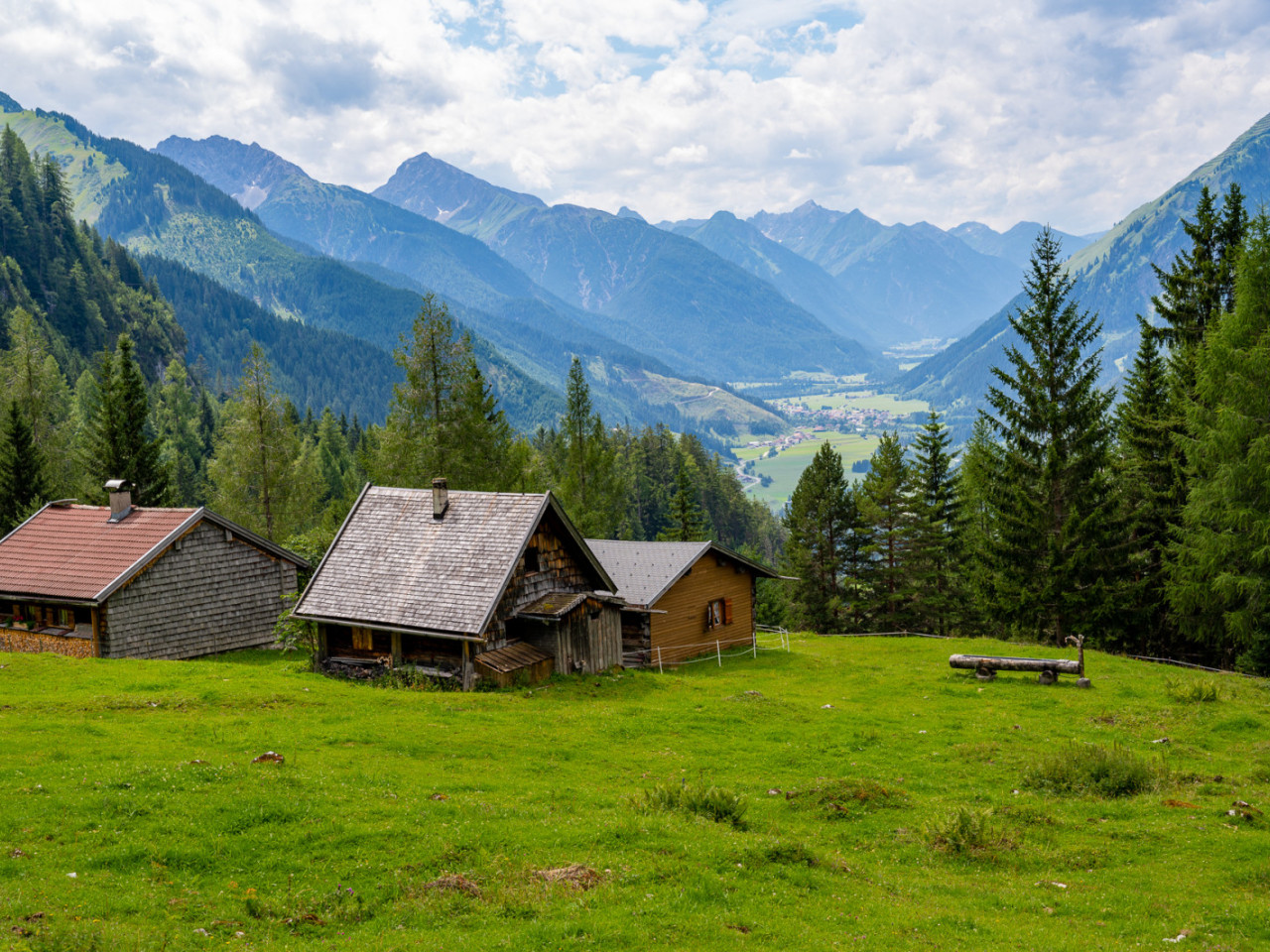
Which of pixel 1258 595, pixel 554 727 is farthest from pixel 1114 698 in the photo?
pixel 554 727

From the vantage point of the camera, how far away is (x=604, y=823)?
15938 millimetres

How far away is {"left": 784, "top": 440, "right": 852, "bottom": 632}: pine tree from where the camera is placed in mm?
68500

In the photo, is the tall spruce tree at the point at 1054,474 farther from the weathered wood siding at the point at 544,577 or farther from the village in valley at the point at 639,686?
the weathered wood siding at the point at 544,577

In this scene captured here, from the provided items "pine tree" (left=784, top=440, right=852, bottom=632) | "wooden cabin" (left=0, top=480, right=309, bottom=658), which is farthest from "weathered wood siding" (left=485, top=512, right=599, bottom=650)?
"pine tree" (left=784, top=440, right=852, bottom=632)

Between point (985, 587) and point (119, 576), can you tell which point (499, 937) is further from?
point (985, 587)

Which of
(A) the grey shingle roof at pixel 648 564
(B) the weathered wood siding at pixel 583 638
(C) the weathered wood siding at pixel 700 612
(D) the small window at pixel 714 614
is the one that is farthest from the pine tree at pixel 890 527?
(B) the weathered wood siding at pixel 583 638

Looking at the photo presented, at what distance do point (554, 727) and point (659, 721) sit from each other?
3363 mm

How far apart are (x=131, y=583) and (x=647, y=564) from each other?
22.8 m

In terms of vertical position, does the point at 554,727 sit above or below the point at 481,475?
below

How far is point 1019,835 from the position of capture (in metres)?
16.8

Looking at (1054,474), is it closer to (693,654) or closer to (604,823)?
(693,654)

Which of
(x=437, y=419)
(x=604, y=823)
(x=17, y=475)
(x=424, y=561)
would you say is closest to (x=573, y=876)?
(x=604, y=823)

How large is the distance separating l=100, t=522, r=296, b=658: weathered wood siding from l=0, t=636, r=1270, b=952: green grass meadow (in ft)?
24.6

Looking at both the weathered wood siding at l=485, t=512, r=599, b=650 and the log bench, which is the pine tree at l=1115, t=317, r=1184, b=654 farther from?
the weathered wood siding at l=485, t=512, r=599, b=650
